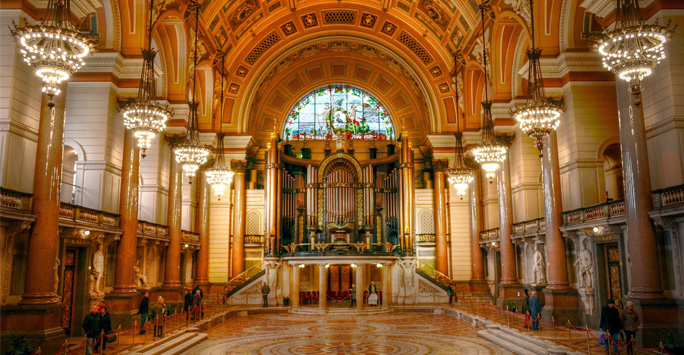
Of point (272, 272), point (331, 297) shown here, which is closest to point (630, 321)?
point (272, 272)

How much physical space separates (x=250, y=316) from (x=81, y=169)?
35.9ft

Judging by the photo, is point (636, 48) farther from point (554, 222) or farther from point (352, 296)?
point (352, 296)

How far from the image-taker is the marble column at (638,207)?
1288 cm

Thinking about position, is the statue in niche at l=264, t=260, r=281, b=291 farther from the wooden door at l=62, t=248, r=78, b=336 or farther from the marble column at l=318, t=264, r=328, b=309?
the wooden door at l=62, t=248, r=78, b=336

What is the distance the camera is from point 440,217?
1218 inches

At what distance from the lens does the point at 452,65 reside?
30.6 m

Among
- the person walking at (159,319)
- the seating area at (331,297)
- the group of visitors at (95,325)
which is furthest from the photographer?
the seating area at (331,297)

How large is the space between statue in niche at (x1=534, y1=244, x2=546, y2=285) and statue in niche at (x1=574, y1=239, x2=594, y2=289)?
8.44 ft

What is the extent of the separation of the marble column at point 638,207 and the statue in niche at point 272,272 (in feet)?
61.0

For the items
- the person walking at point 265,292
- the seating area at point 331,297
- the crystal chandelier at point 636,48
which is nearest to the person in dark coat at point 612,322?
the crystal chandelier at point 636,48

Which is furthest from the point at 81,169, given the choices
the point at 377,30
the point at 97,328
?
the point at 377,30

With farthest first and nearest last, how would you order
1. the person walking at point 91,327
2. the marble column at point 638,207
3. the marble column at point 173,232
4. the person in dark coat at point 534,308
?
1. the marble column at point 173,232
2. the person in dark coat at point 534,308
3. the marble column at point 638,207
4. the person walking at point 91,327

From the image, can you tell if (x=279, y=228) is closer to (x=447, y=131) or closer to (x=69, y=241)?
(x=447, y=131)

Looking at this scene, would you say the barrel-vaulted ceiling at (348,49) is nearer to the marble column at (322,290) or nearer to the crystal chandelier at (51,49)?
the crystal chandelier at (51,49)
